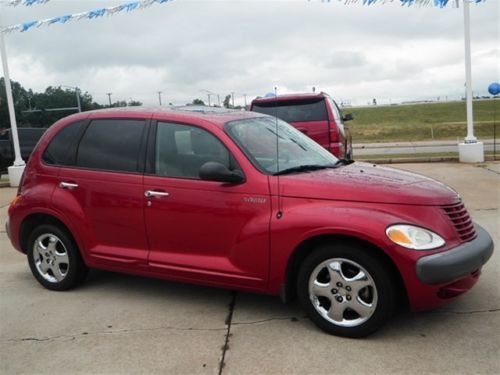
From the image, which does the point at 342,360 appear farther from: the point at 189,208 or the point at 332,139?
the point at 332,139

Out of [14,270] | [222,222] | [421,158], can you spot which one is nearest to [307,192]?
[222,222]

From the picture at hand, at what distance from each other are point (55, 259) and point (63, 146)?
1.07 meters

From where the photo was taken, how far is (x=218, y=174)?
394 centimetres

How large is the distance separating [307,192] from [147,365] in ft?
5.26

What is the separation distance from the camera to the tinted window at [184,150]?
427 centimetres

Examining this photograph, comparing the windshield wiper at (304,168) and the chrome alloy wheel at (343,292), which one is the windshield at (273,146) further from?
the chrome alloy wheel at (343,292)

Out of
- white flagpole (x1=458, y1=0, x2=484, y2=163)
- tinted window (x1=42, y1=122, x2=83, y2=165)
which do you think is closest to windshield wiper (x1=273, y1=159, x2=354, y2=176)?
tinted window (x1=42, y1=122, x2=83, y2=165)

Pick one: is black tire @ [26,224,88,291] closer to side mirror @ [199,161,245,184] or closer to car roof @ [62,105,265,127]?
car roof @ [62,105,265,127]

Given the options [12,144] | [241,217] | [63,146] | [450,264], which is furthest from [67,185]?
[12,144]

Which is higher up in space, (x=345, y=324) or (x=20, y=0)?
(x=20, y=0)

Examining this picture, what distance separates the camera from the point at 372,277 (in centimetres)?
358

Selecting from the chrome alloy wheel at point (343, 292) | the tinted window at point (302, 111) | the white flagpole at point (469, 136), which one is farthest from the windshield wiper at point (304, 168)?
the white flagpole at point (469, 136)

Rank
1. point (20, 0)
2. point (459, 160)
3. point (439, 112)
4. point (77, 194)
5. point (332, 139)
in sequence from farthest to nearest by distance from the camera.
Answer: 1. point (439, 112)
2. point (459, 160)
3. point (20, 0)
4. point (332, 139)
5. point (77, 194)

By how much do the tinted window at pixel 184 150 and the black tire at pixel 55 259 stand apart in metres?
1.23
